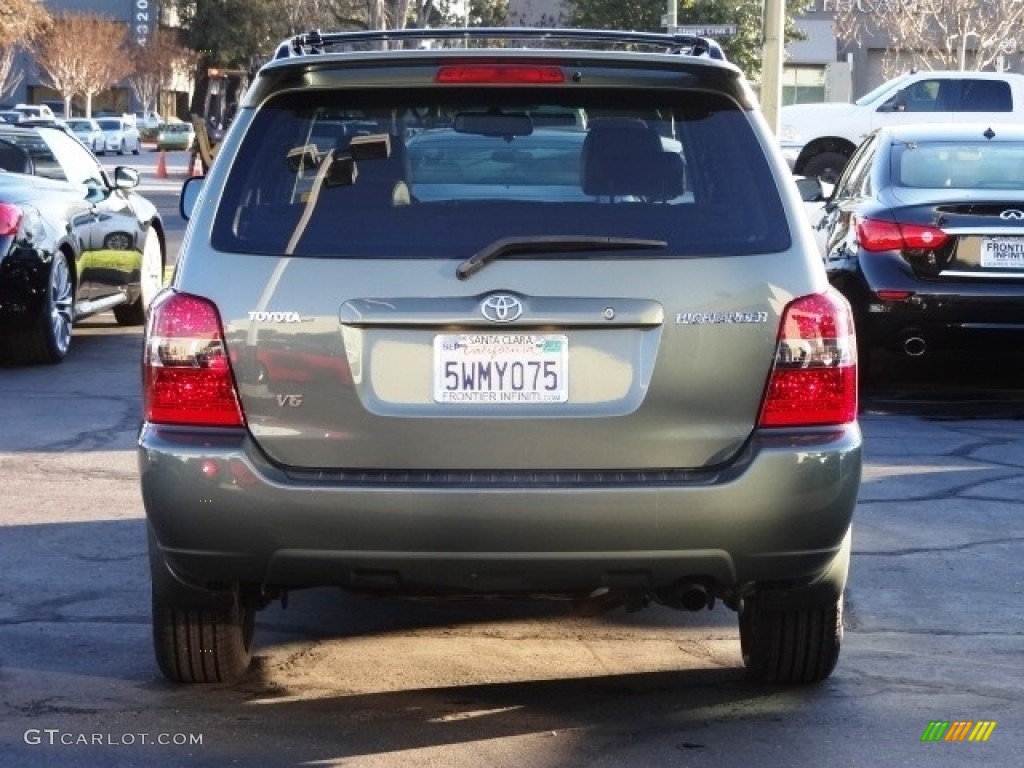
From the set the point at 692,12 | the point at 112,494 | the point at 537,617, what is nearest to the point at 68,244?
the point at 112,494

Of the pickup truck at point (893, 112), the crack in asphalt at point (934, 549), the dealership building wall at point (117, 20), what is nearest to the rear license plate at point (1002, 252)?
the crack in asphalt at point (934, 549)

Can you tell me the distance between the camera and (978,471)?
9031 mm

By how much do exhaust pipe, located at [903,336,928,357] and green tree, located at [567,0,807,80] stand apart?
38.6 meters

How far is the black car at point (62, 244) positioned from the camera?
39.1 feet

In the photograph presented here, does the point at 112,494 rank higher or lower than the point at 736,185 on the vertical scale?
lower

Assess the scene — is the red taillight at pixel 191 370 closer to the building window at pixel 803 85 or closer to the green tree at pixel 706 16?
the green tree at pixel 706 16

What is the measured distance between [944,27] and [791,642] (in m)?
54.8

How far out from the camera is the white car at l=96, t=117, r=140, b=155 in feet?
245

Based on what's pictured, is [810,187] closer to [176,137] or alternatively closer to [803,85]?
[803,85]

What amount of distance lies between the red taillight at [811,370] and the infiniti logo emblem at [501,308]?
2.09 ft

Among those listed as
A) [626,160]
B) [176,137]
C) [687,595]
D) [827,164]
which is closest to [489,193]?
[626,160]

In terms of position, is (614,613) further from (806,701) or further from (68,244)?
(68,244)

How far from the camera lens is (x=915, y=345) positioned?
10.8m

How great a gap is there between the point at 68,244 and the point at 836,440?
8.58m
